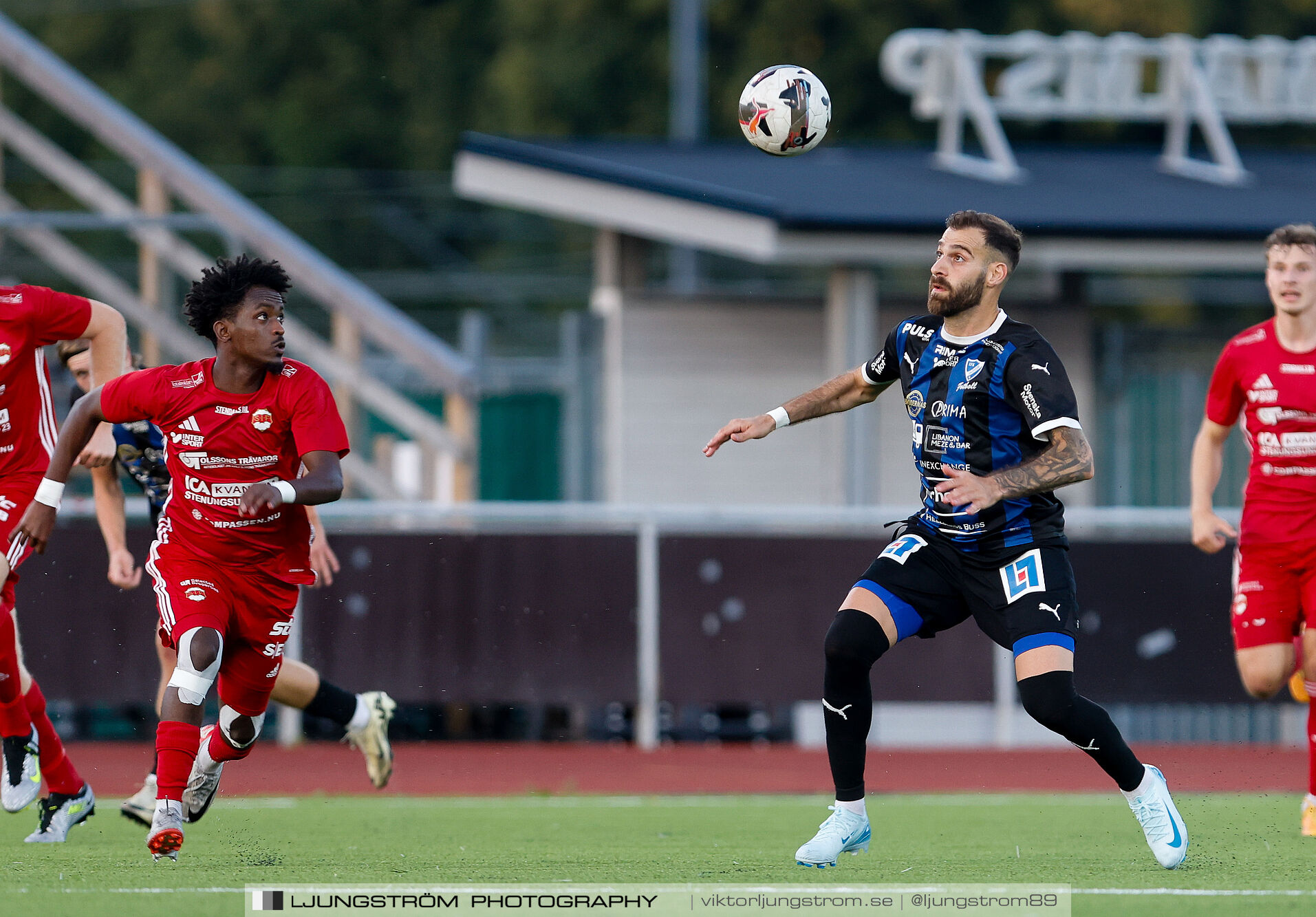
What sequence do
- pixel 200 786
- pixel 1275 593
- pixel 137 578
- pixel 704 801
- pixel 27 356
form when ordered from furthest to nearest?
pixel 704 801 → pixel 137 578 → pixel 1275 593 → pixel 27 356 → pixel 200 786

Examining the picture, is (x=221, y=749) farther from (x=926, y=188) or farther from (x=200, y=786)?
(x=926, y=188)

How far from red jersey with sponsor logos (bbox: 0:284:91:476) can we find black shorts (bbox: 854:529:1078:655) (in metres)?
3.17

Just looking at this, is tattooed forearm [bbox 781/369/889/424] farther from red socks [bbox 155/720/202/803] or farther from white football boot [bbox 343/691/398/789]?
white football boot [bbox 343/691/398/789]

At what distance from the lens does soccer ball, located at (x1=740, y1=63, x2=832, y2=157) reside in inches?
335

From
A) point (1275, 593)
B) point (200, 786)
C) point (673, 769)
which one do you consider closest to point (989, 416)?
point (1275, 593)

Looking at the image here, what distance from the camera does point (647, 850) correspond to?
25.5 feet

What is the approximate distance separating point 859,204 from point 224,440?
29.7 feet

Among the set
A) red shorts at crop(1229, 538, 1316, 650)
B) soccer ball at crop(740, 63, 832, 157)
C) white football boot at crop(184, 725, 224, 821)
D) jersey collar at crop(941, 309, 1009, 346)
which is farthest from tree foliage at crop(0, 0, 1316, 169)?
white football boot at crop(184, 725, 224, 821)

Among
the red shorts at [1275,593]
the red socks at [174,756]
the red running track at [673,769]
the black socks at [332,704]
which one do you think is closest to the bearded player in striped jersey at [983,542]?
the red shorts at [1275,593]

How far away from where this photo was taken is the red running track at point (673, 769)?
1130cm

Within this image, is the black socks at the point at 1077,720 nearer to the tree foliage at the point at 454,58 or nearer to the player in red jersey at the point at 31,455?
the player in red jersey at the point at 31,455

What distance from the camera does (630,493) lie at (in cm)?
1573

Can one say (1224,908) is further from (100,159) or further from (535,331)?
(100,159)

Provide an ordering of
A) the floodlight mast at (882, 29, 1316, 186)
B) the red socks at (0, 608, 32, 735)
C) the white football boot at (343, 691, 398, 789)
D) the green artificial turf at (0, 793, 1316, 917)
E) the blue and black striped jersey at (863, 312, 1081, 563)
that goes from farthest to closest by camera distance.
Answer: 1. the floodlight mast at (882, 29, 1316, 186)
2. the white football boot at (343, 691, 398, 789)
3. the red socks at (0, 608, 32, 735)
4. the blue and black striped jersey at (863, 312, 1081, 563)
5. the green artificial turf at (0, 793, 1316, 917)
